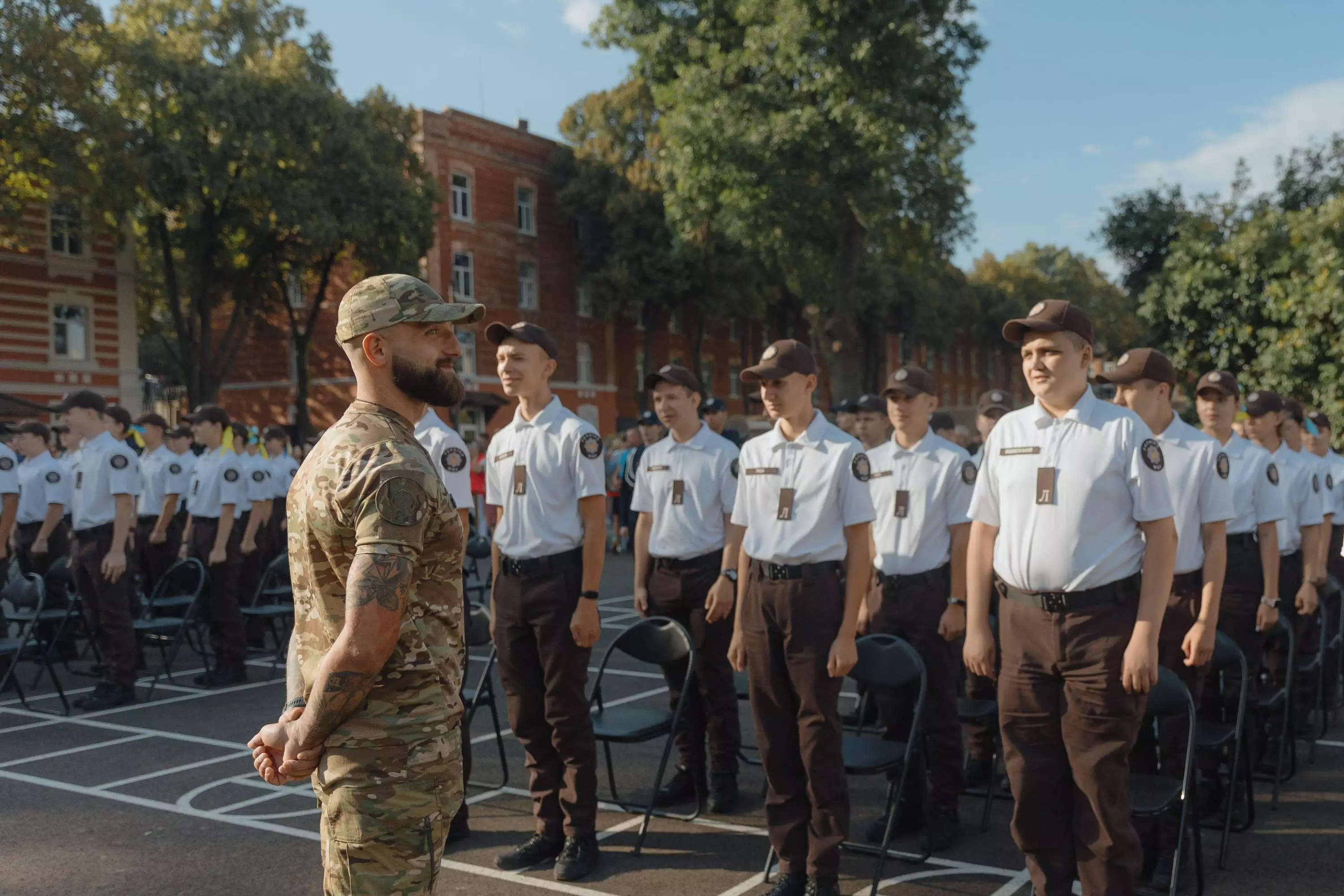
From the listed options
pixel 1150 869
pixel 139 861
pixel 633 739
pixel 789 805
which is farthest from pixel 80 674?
pixel 1150 869

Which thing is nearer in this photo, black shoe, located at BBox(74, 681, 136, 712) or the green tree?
black shoe, located at BBox(74, 681, 136, 712)

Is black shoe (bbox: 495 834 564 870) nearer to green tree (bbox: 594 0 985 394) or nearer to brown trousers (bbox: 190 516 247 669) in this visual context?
brown trousers (bbox: 190 516 247 669)

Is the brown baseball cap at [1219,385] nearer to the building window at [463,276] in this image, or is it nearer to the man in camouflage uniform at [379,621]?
the man in camouflage uniform at [379,621]

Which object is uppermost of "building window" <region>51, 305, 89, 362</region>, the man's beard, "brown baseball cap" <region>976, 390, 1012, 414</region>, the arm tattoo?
"building window" <region>51, 305, 89, 362</region>

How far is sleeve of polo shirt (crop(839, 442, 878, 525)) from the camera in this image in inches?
198

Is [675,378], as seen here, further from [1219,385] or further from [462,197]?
[462,197]

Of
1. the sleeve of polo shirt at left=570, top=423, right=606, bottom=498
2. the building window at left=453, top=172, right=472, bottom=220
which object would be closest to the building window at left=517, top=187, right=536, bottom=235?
the building window at left=453, top=172, right=472, bottom=220

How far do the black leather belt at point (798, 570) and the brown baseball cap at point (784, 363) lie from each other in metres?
0.81

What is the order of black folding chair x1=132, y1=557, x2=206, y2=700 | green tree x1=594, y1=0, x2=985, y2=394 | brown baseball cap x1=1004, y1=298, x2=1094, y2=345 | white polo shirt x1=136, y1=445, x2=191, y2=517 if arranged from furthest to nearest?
1. green tree x1=594, y1=0, x2=985, y2=394
2. white polo shirt x1=136, y1=445, x2=191, y2=517
3. black folding chair x1=132, y1=557, x2=206, y2=700
4. brown baseball cap x1=1004, y1=298, x2=1094, y2=345

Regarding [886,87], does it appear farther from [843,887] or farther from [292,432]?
[843,887]

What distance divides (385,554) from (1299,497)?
23.2 ft

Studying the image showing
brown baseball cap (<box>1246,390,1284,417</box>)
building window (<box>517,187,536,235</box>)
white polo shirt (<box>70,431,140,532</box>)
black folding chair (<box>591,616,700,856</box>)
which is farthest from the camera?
building window (<box>517,187,536,235</box>)

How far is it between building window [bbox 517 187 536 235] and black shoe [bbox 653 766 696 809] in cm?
3641

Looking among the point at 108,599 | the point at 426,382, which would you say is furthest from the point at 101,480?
the point at 426,382
